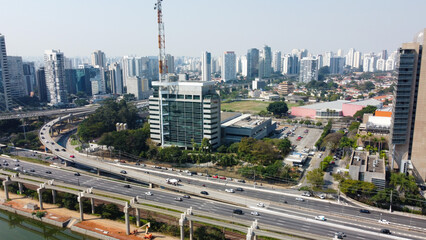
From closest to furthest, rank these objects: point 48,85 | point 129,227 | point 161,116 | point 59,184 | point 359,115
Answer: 1. point 129,227
2. point 59,184
3. point 161,116
4. point 359,115
5. point 48,85

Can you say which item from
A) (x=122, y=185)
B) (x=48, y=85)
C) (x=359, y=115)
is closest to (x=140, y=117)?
(x=48, y=85)

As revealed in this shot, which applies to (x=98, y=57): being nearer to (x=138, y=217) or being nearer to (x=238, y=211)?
(x=138, y=217)

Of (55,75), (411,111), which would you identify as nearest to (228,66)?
(55,75)

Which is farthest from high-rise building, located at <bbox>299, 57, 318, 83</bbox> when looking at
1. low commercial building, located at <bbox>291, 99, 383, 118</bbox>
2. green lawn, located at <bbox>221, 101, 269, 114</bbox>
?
low commercial building, located at <bbox>291, 99, 383, 118</bbox>

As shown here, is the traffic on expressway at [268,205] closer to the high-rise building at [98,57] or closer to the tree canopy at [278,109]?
the tree canopy at [278,109]

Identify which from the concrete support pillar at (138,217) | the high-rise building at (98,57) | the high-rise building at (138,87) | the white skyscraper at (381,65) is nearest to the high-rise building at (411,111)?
the concrete support pillar at (138,217)

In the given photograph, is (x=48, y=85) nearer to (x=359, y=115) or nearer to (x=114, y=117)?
(x=114, y=117)

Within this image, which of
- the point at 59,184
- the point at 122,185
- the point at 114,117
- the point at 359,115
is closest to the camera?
the point at 59,184
